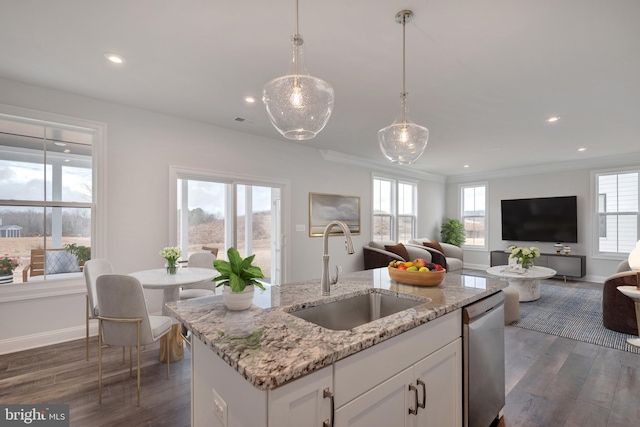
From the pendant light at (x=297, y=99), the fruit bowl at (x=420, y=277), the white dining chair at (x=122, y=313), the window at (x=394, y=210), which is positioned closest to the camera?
the pendant light at (x=297, y=99)

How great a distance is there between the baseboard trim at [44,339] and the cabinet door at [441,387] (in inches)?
140

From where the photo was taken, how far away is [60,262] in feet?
10.6

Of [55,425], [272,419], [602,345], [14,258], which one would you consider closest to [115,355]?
[55,425]

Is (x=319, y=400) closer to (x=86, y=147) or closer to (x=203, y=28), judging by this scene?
(x=203, y=28)

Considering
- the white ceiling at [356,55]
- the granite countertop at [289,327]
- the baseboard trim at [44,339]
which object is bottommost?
the baseboard trim at [44,339]

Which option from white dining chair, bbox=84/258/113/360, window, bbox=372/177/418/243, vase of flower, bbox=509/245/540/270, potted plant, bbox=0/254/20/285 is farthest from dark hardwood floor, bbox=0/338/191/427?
vase of flower, bbox=509/245/540/270

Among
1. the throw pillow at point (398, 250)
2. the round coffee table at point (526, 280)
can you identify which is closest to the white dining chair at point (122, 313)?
the throw pillow at point (398, 250)

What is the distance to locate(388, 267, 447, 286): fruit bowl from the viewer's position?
1847 millimetres

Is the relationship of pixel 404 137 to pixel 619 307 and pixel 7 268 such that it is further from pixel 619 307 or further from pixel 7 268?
pixel 7 268

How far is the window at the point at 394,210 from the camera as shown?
6672 mm

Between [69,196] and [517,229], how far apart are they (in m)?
8.48

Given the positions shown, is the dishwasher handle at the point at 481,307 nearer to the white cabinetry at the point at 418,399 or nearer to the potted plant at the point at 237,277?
the white cabinetry at the point at 418,399

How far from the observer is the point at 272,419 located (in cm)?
83

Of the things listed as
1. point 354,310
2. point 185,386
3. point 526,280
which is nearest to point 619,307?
point 526,280
